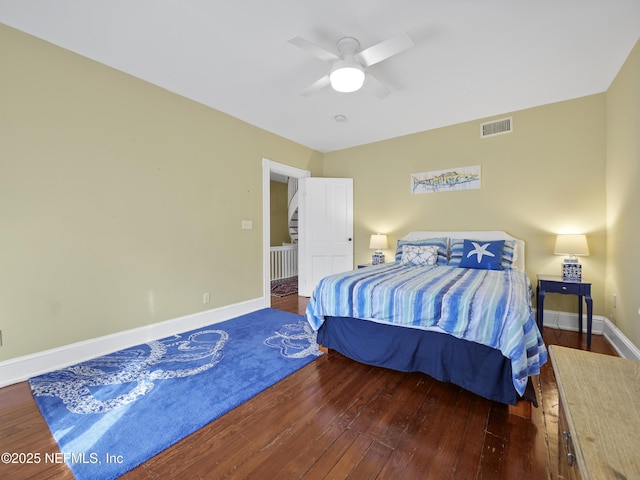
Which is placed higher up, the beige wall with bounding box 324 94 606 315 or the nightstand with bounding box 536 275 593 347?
the beige wall with bounding box 324 94 606 315

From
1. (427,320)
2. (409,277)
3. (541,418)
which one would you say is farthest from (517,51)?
(541,418)

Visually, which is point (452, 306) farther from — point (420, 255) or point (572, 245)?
point (572, 245)

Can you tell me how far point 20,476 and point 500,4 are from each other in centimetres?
381

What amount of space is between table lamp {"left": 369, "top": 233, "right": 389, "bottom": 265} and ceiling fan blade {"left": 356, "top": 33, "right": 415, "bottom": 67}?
2642 millimetres

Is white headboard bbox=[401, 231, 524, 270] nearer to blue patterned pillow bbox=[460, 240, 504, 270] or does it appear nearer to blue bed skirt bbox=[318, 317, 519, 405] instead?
blue patterned pillow bbox=[460, 240, 504, 270]

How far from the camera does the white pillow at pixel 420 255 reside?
139 inches

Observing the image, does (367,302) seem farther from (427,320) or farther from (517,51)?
(517,51)

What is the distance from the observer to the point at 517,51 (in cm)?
Result: 239

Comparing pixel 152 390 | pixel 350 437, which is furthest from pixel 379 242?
pixel 152 390

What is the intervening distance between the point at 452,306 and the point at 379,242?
8.23 feet

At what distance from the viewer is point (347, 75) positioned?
87.2 inches

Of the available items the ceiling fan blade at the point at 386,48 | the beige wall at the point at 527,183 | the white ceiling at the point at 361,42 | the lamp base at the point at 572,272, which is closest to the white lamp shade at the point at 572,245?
the lamp base at the point at 572,272

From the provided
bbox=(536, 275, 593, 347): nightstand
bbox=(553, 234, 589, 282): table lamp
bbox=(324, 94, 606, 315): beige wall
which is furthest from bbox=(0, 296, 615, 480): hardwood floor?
bbox=(324, 94, 606, 315): beige wall

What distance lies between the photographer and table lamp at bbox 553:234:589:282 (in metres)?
2.92
